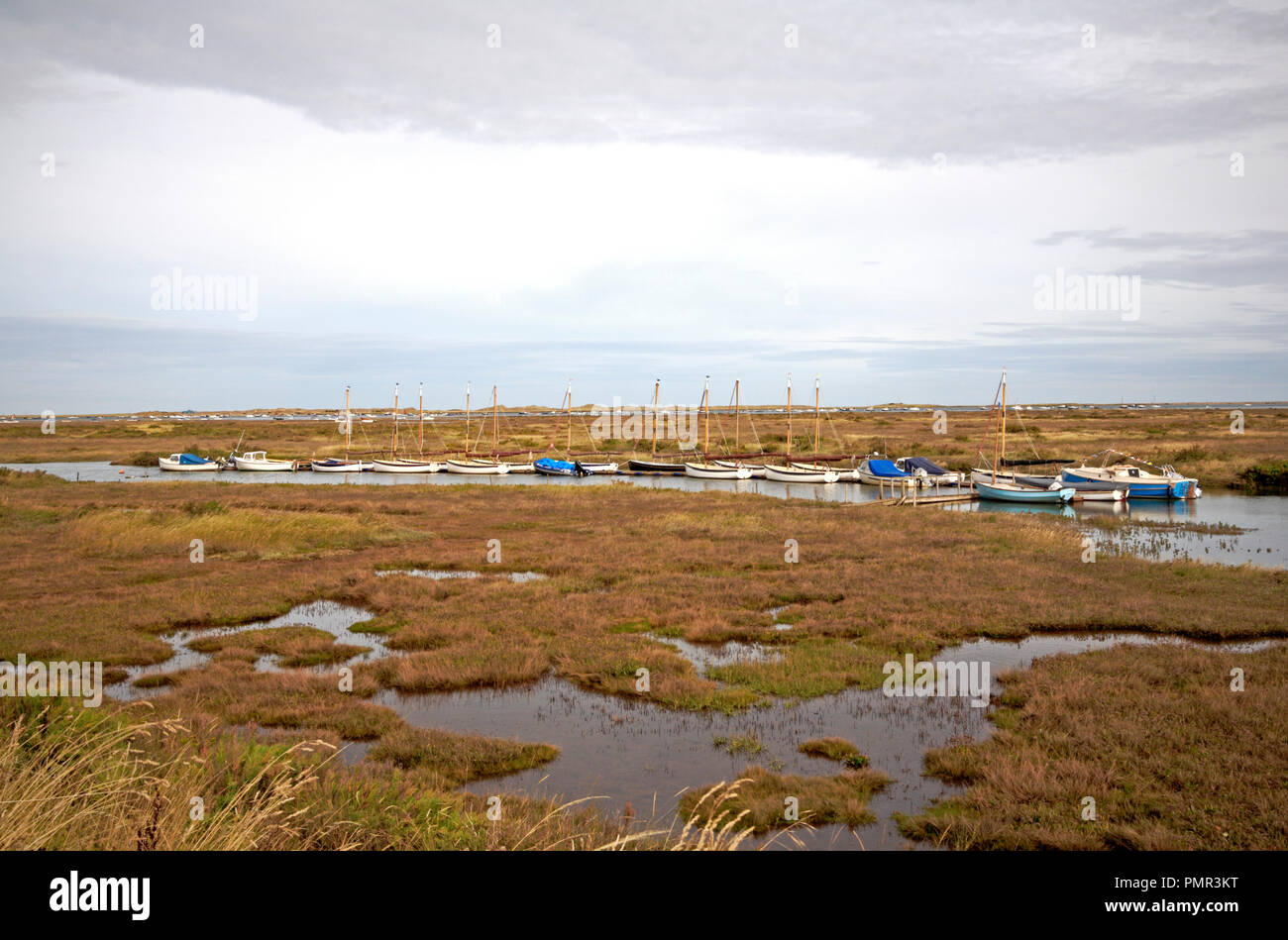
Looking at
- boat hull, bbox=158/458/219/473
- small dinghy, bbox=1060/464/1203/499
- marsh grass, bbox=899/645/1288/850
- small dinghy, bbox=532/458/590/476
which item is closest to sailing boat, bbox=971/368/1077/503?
small dinghy, bbox=1060/464/1203/499

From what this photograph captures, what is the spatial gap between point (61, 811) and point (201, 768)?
5.81ft

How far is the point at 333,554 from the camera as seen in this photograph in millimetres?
29500

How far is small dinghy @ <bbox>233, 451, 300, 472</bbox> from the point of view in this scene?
3083 inches

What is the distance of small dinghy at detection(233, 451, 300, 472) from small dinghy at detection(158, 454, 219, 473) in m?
2.25

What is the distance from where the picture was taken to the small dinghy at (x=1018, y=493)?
48312mm

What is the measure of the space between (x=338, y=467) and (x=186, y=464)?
570 inches

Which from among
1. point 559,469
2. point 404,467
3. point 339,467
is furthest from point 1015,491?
point 339,467

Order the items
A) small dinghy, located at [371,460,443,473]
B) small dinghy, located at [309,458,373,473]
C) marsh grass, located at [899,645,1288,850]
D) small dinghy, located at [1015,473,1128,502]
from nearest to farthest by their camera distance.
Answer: marsh grass, located at [899,645,1288,850]
small dinghy, located at [1015,473,1128,502]
small dinghy, located at [309,458,373,473]
small dinghy, located at [371,460,443,473]

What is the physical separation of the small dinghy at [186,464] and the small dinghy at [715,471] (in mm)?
46035

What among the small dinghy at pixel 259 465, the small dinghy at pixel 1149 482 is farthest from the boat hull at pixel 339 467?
the small dinghy at pixel 1149 482

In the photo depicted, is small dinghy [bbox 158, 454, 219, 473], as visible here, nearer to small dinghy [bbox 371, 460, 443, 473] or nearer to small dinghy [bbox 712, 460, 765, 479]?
small dinghy [bbox 371, 460, 443, 473]
